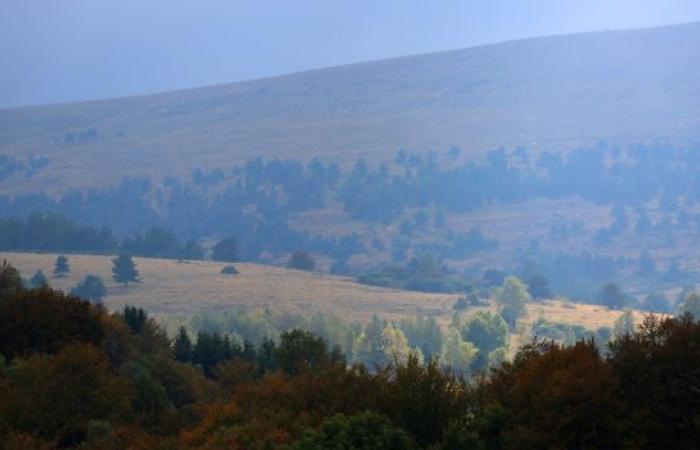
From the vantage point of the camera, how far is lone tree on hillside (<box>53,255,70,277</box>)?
113562 mm

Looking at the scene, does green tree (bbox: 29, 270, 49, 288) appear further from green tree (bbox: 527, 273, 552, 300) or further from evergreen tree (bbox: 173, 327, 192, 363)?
evergreen tree (bbox: 173, 327, 192, 363)

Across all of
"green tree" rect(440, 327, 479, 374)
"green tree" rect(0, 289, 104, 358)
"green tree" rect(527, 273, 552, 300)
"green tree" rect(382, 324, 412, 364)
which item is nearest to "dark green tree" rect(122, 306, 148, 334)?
"green tree" rect(0, 289, 104, 358)

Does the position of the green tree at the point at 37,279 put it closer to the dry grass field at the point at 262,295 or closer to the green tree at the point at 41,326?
the dry grass field at the point at 262,295

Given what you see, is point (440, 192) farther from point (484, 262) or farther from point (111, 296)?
point (111, 296)

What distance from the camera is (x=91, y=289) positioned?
347ft

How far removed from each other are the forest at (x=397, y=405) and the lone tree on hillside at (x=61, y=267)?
77.6 m

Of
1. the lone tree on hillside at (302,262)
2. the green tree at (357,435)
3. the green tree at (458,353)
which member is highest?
the lone tree on hillside at (302,262)

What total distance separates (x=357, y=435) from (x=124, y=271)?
9034 cm

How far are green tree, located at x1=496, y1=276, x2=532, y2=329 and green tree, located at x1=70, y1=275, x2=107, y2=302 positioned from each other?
29.3 metres

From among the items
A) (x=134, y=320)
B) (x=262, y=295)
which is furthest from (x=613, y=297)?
(x=134, y=320)

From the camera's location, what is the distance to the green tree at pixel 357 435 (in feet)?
76.3

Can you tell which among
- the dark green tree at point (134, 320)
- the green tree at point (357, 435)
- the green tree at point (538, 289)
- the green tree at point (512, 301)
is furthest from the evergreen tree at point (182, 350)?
the green tree at point (538, 289)

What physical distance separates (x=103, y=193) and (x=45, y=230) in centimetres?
5810

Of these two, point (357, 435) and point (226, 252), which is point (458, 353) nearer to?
point (357, 435)
